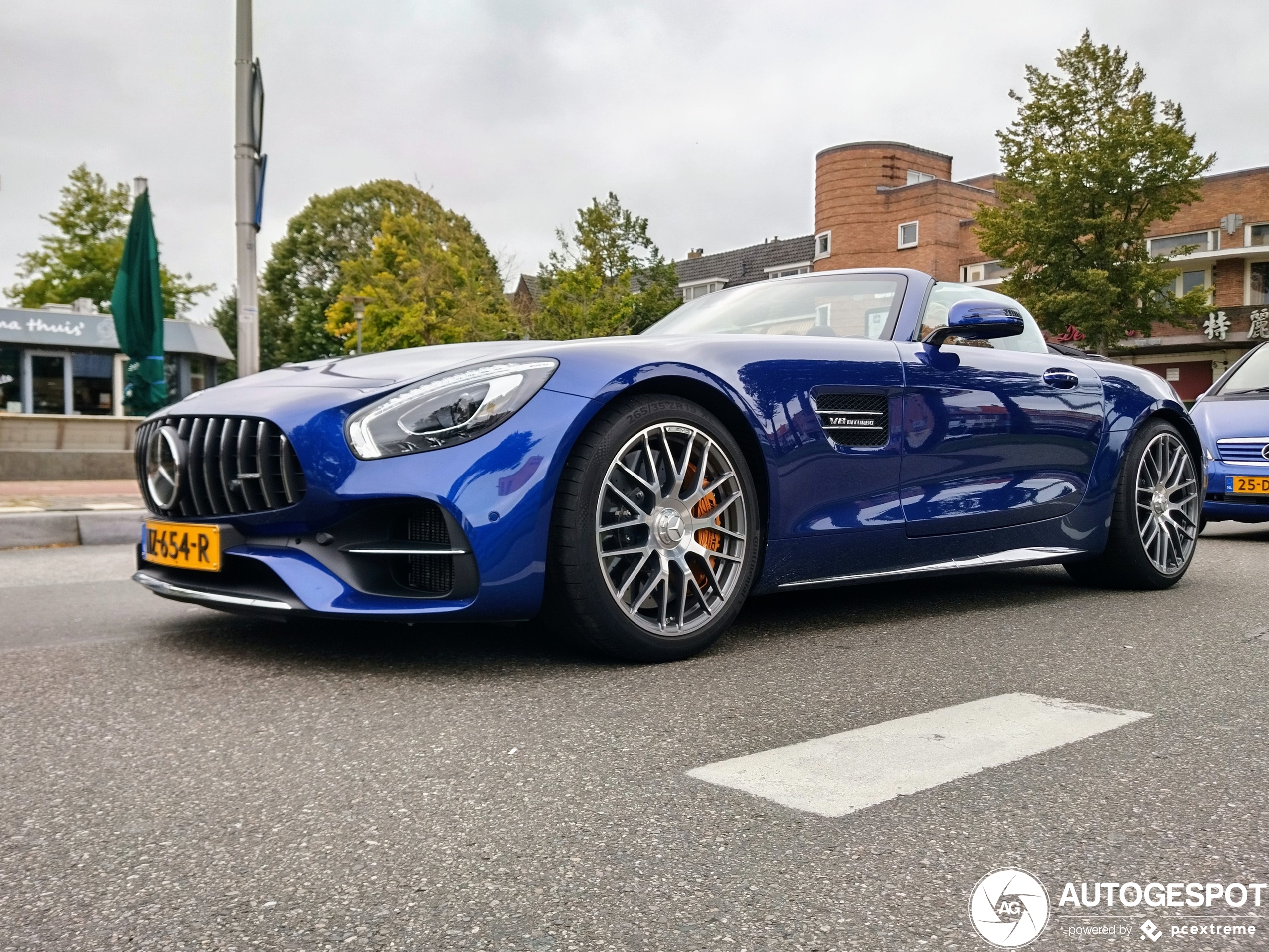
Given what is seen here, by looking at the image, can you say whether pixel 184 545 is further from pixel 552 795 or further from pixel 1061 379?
pixel 1061 379

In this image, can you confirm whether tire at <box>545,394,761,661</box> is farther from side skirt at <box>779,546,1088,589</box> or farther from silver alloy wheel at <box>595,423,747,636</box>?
side skirt at <box>779,546,1088,589</box>

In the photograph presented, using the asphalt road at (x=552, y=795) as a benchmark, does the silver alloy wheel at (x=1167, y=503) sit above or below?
above

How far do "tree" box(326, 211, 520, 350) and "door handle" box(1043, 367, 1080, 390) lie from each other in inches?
1107

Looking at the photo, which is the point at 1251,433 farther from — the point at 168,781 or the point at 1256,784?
the point at 168,781

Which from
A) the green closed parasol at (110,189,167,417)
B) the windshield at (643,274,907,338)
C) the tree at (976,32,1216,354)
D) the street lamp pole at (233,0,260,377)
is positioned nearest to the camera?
the windshield at (643,274,907,338)

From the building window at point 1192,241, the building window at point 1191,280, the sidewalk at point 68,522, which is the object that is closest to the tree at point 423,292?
the building window at point 1192,241

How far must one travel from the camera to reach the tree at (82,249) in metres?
33.1

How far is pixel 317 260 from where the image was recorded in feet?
180

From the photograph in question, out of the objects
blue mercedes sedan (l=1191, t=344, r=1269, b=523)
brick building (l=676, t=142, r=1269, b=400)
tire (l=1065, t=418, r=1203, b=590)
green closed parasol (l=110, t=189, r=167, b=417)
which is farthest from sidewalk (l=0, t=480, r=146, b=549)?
brick building (l=676, t=142, r=1269, b=400)

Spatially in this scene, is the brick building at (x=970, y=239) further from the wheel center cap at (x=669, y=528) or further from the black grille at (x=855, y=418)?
the wheel center cap at (x=669, y=528)

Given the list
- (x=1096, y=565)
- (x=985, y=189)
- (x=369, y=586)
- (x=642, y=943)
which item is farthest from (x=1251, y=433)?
(x=985, y=189)

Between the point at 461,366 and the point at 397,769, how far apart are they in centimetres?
119

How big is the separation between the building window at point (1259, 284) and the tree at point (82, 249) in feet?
114

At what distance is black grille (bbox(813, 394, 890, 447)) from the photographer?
11.5 ft
